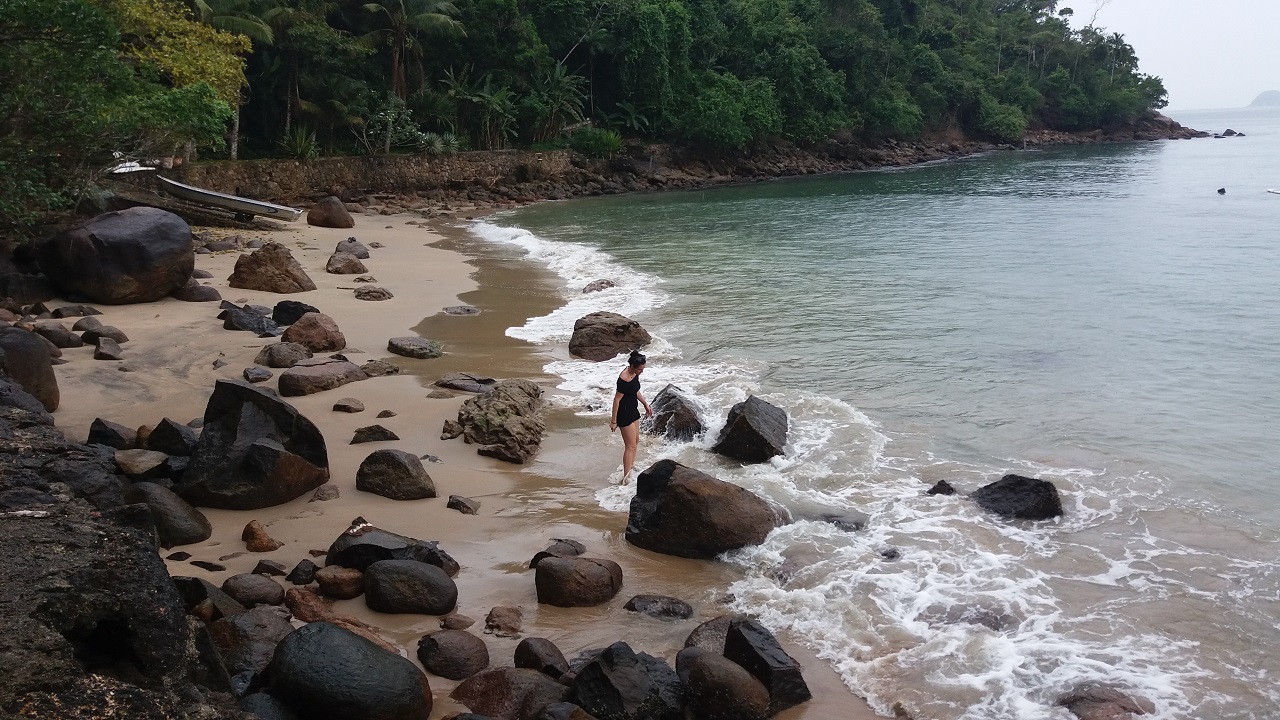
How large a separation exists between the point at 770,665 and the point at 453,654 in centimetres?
208

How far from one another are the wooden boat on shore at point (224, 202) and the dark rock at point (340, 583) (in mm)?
20169

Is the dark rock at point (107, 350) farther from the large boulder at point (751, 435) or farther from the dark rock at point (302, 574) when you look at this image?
the large boulder at point (751, 435)

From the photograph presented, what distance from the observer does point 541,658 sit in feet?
20.6

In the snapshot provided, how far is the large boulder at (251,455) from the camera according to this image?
8.34 meters

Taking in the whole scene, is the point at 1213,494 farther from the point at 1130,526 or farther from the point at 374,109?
the point at 374,109

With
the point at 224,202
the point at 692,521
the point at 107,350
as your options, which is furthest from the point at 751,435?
the point at 224,202

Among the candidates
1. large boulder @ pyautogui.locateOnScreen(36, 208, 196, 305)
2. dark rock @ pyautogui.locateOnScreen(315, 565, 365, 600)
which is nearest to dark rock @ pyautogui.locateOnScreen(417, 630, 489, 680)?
dark rock @ pyautogui.locateOnScreen(315, 565, 365, 600)

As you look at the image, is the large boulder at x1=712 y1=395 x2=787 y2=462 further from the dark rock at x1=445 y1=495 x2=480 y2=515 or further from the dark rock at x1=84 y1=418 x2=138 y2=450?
the dark rock at x1=84 y1=418 x2=138 y2=450

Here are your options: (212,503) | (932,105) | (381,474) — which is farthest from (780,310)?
(932,105)

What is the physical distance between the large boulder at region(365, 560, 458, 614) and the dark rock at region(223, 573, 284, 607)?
636mm

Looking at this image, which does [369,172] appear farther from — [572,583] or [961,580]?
[961,580]

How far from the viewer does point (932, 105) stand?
234 feet

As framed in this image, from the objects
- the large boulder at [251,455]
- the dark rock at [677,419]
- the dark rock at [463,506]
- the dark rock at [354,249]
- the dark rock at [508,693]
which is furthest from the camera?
the dark rock at [354,249]

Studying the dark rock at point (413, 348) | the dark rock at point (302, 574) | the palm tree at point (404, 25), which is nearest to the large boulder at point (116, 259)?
the dark rock at point (413, 348)
